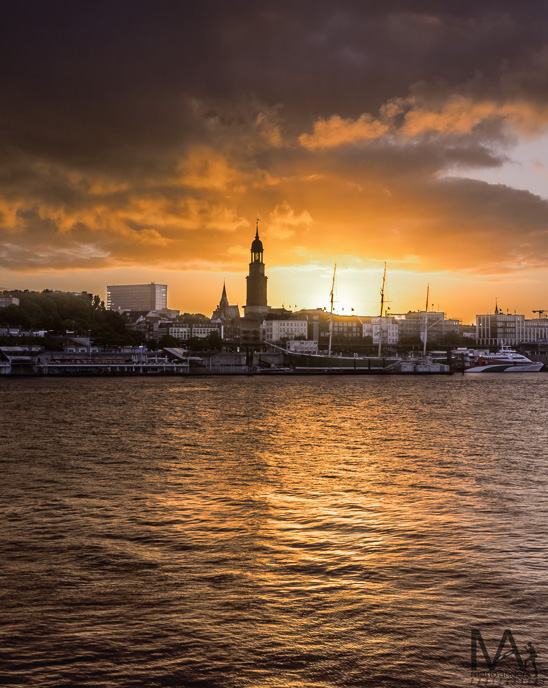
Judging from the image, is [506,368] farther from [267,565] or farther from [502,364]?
[267,565]

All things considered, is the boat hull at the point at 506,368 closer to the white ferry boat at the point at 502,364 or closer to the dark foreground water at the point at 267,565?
the white ferry boat at the point at 502,364

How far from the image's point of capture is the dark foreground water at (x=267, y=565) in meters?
9.36

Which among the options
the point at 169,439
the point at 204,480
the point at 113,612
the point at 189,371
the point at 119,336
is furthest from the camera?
the point at 119,336

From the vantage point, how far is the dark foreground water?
30.7 feet

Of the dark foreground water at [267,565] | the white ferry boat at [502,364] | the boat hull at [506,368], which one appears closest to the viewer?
the dark foreground water at [267,565]

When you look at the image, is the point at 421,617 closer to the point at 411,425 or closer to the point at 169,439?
the point at 169,439

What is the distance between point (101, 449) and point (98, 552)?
1780 cm

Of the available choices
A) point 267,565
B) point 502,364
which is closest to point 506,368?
point 502,364

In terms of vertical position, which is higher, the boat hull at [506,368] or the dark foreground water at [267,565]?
the dark foreground water at [267,565]

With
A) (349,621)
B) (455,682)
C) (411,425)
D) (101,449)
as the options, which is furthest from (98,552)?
(411,425)

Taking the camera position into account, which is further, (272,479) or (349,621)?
(272,479)

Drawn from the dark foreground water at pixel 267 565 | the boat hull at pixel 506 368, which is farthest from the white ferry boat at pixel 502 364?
the dark foreground water at pixel 267 565

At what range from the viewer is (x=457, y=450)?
3166cm

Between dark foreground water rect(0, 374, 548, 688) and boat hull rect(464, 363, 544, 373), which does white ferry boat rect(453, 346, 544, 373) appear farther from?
dark foreground water rect(0, 374, 548, 688)
